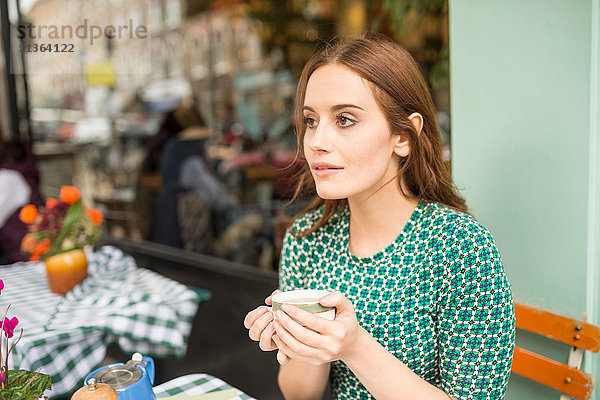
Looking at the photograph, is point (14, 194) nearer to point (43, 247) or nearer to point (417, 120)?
point (43, 247)

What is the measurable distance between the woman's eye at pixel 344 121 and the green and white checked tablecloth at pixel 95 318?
1.07 metres

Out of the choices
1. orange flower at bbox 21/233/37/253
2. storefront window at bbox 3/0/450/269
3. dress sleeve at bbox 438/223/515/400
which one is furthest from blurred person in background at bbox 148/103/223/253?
dress sleeve at bbox 438/223/515/400

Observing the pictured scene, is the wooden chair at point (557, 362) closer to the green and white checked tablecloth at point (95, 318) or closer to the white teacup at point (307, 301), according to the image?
the white teacup at point (307, 301)

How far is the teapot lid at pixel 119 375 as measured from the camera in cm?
102

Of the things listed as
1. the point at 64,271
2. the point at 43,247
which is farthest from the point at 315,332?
the point at 43,247

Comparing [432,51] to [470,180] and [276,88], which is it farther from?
[470,180]

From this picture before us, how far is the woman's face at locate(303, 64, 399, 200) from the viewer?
3.77 feet

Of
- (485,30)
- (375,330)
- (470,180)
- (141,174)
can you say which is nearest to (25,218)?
(375,330)

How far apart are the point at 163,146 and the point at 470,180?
416 centimetres

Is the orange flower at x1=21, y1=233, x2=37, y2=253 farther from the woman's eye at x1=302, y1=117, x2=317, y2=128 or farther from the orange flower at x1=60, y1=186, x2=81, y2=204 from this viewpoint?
the woman's eye at x1=302, y1=117, x2=317, y2=128

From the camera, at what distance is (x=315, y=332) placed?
0.93 meters

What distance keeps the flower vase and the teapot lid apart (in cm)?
111

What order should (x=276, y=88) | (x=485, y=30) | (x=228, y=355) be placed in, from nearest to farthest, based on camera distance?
(x=485, y=30) < (x=228, y=355) < (x=276, y=88)

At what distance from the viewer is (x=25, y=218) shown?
2.04 metres
